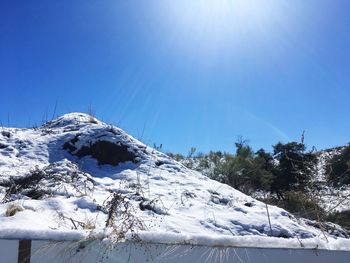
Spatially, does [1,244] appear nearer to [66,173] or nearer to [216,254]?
[216,254]

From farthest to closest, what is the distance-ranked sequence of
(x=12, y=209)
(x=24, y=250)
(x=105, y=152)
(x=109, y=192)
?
(x=105, y=152) → (x=109, y=192) → (x=12, y=209) → (x=24, y=250)

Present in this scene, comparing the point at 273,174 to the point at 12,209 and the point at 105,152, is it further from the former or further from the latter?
the point at 12,209

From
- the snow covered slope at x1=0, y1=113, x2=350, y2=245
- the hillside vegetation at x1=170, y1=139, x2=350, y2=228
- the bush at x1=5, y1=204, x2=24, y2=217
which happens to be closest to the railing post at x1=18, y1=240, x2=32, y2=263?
the snow covered slope at x1=0, y1=113, x2=350, y2=245

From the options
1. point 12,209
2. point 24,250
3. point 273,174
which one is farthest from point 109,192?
point 273,174

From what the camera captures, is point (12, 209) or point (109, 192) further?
point (109, 192)

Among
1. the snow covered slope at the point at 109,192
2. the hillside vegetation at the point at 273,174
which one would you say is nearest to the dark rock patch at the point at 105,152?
the snow covered slope at the point at 109,192

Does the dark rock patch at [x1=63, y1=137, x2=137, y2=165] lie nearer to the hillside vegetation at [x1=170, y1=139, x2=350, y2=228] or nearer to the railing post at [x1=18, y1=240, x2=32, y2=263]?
the hillside vegetation at [x1=170, y1=139, x2=350, y2=228]

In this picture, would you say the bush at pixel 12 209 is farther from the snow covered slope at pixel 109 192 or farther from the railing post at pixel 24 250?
the railing post at pixel 24 250

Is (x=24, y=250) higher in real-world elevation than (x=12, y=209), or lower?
lower

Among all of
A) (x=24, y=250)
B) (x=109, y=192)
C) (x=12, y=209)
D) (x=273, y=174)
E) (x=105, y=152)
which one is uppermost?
(x=273, y=174)

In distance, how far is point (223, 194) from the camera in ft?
18.1

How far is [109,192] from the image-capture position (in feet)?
15.8

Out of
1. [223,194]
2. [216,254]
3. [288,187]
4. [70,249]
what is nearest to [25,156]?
[223,194]

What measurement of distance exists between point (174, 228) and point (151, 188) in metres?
1.49
